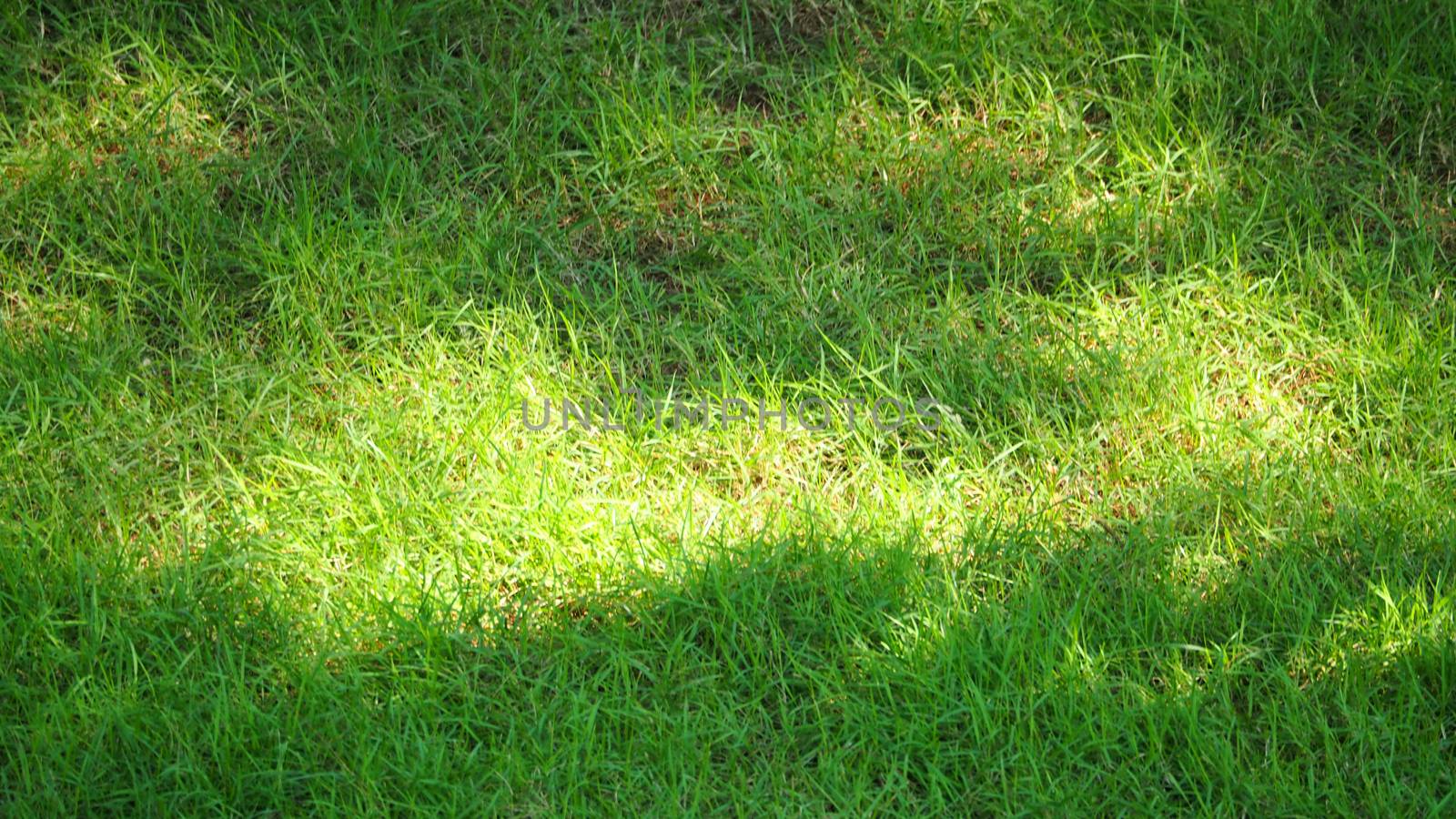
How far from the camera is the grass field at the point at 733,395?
2.77 m

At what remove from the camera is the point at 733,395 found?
3.43m

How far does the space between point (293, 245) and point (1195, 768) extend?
2507 millimetres

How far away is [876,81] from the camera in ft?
13.3

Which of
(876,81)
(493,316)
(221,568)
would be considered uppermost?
(876,81)

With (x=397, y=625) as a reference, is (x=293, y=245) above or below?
above

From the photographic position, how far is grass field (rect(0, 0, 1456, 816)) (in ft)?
9.07

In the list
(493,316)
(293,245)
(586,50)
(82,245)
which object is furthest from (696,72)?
(82,245)

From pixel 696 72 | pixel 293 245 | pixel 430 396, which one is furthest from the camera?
pixel 696 72

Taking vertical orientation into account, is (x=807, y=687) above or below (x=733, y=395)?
below

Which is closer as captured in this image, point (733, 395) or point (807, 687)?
point (807, 687)

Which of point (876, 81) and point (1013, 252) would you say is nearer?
point (1013, 252)

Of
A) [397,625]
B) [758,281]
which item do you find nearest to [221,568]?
[397,625]

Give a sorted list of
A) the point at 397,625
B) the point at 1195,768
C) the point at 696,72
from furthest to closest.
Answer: the point at 696,72 < the point at 397,625 < the point at 1195,768

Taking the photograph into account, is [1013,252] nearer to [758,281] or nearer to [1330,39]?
[758,281]
